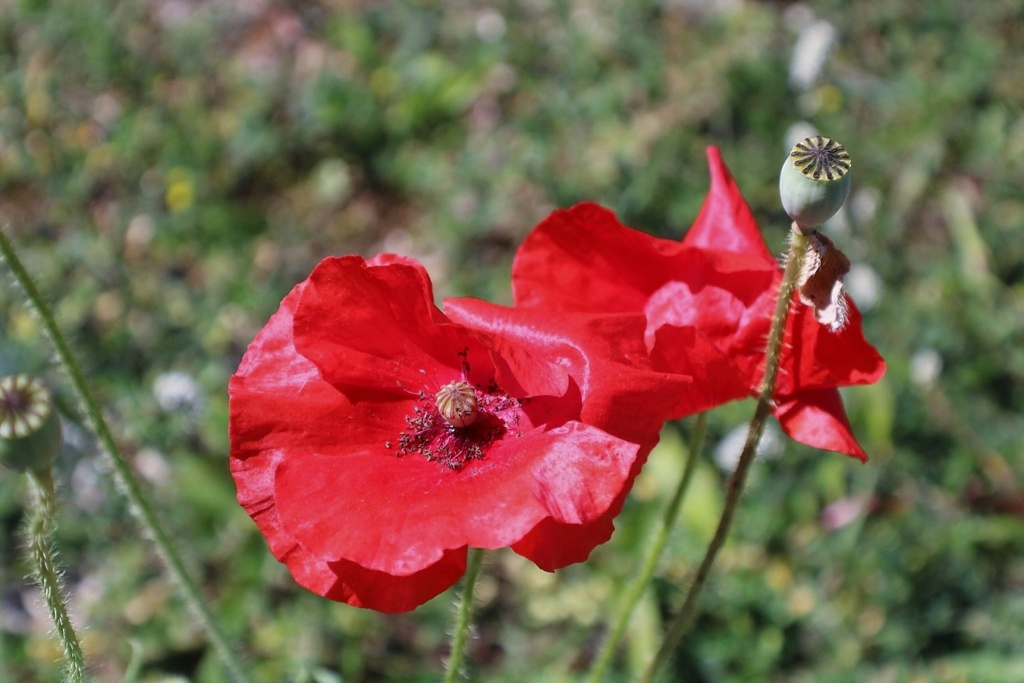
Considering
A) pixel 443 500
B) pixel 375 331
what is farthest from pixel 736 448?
pixel 443 500

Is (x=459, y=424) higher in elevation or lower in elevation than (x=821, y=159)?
lower

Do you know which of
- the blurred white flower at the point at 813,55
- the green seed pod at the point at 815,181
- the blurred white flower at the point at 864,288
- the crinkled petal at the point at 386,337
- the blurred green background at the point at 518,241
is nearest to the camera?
the green seed pod at the point at 815,181

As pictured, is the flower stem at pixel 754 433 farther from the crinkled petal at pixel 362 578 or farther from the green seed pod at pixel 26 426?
the green seed pod at pixel 26 426

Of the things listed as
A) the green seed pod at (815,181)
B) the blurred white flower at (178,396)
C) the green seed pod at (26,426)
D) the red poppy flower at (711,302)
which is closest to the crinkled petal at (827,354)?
the red poppy flower at (711,302)

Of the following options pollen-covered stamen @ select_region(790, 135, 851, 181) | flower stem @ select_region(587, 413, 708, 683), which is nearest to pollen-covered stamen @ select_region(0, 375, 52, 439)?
flower stem @ select_region(587, 413, 708, 683)

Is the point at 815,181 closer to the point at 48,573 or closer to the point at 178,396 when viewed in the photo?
the point at 48,573

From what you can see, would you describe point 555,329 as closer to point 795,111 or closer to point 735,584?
point 735,584
